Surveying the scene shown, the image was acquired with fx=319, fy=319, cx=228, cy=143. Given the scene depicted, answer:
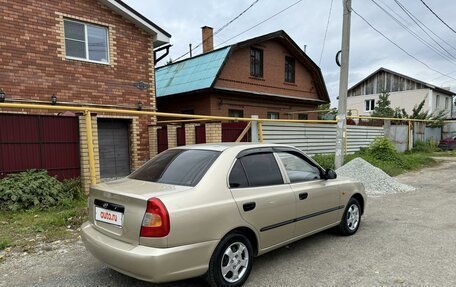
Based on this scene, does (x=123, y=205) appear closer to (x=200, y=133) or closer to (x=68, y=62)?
(x=200, y=133)

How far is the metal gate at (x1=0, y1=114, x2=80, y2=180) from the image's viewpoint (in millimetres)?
5906

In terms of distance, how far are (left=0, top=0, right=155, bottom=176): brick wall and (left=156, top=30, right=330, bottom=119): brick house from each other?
3437 mm

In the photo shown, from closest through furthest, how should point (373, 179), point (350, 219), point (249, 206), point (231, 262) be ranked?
point (231, 262) → point (249, 206) → point (350, 219) → point (373, 179)

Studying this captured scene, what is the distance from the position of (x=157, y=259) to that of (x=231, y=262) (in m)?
0.84

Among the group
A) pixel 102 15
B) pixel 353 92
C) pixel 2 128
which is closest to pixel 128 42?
pixel 102 15

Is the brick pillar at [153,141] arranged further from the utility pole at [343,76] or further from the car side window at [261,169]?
the car side window at [261,169]

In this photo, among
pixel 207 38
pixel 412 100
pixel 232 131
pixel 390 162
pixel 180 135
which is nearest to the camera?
pixel 232 131

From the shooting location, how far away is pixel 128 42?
1073 cm

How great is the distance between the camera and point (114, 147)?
10164 mm

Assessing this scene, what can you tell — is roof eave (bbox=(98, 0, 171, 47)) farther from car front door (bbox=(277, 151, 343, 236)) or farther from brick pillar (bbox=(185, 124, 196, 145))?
car front door (bbox=(277, 151, 343, 236))

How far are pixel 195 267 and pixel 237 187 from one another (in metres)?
0.89

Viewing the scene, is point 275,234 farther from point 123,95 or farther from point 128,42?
point 128,42

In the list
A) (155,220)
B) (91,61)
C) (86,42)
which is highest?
(86,42)

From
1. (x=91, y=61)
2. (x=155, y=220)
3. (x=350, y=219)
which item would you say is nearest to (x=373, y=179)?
(x=350, y=219)
